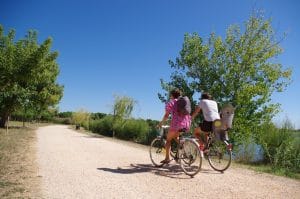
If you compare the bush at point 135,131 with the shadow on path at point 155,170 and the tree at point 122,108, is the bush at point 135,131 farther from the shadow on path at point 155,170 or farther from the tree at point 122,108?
the shadow on path at point 155,170

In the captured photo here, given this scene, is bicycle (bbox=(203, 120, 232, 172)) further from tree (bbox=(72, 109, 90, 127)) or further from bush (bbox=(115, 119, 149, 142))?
tree (bbox=(72, 109, 90, 127))

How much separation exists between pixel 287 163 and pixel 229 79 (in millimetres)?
5667

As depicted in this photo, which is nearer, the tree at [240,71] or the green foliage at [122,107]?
the tree at [240,71]

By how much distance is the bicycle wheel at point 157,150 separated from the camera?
27.8ft

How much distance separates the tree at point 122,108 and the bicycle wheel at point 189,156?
68.3 feet

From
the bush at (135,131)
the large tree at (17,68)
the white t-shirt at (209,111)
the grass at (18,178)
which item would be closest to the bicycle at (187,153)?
the white t-shirt at (209,111)

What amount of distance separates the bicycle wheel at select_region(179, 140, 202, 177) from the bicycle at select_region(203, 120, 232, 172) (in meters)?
0.59

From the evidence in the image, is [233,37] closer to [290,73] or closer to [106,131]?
[290,73]

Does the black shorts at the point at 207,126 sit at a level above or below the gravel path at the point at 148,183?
above

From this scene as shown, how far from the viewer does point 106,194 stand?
17.6ft

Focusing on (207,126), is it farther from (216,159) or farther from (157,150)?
(157,150)

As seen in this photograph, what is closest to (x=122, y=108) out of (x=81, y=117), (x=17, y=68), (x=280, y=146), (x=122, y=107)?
A: (x=122, y=107)

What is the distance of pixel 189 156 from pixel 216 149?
114 centimetres

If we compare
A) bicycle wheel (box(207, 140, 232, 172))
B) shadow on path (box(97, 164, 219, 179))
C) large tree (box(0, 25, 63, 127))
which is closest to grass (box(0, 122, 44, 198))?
shadow on path (box(97, 164, 219, 179))
